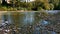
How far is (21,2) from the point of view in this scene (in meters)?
34.2

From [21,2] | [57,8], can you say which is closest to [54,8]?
[57,8]

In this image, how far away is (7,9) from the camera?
31578 mm

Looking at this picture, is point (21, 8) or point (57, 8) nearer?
point (21, 8)

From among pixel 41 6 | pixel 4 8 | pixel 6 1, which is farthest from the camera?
pixel 6 1

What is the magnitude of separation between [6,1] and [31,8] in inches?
221

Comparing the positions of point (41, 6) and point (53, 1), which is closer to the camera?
point (41, 6)

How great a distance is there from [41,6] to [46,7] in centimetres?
94

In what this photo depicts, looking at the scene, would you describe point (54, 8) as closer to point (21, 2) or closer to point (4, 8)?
point (21, 2)

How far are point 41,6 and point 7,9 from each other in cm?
582

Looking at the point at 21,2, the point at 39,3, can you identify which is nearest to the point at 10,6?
the point at 21,2

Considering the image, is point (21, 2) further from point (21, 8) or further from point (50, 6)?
point (50, 6)

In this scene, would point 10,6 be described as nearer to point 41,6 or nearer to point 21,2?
point 21,2

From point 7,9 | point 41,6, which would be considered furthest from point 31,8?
point 7,9

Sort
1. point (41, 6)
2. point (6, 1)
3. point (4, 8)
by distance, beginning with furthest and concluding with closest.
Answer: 1. point (6, 1)
2. point (41, 6)
3. point (4, 8)
